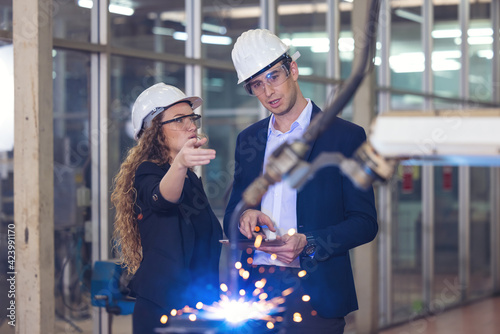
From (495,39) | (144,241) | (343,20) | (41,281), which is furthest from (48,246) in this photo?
(495,39)

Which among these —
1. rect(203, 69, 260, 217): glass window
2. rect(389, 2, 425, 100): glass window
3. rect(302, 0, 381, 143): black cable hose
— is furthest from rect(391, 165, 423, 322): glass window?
rect(302, 0, 381, 143): black cable hose

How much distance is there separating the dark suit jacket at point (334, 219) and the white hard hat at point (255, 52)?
0.26m

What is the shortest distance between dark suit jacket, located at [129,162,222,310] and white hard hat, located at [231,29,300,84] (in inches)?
14.6

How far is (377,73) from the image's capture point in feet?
19.4

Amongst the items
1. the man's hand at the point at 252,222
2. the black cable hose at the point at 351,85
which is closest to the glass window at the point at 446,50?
the man's hand at the point at 252,222

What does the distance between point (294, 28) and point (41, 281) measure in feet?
11.5

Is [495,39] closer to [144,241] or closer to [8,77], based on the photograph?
[8,77]

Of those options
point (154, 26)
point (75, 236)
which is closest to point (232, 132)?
point (154, 26)

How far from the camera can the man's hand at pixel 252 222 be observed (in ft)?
5.61

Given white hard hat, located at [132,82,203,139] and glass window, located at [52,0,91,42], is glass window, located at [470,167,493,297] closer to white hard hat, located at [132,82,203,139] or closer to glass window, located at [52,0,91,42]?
glass window, located at [52,0,91,42]

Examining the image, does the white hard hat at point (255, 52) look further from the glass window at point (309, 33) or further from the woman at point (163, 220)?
the glass window at point (309, 33)

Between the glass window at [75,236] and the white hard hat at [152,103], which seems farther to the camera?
the glass window at [75,236]

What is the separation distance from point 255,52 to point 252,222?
50cm

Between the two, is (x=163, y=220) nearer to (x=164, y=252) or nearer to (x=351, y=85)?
(x=164, y=252)
